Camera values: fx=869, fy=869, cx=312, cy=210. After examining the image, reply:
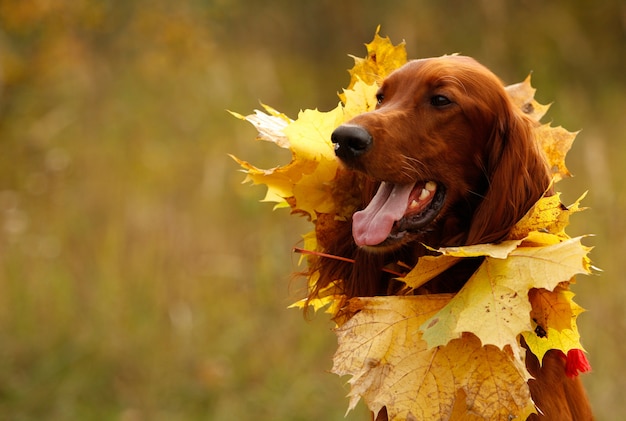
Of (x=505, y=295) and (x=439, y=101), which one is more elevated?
(x=439, y=101)

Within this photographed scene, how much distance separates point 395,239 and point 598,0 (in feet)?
16.5

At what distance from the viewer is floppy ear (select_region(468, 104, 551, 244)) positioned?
215 cm

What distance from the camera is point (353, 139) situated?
207 centimetres

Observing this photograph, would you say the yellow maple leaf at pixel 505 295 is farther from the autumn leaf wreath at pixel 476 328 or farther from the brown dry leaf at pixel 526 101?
the brown dry leaf at pixel 526 101

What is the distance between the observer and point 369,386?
6.37ft

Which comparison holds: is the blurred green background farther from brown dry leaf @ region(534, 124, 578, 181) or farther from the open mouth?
brown dry leaf @ region(534, 124, 578, 181)

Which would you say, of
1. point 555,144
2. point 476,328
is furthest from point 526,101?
point 476,328

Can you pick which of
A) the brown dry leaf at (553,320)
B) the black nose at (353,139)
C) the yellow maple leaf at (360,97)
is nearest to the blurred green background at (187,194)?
the yellow maple leaf at (360,97)

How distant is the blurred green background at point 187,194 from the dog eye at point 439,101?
0.99m

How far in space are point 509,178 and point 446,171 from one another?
16 cm

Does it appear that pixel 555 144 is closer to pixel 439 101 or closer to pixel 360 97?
pixel 439 101

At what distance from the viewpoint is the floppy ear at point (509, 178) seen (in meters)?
2.15

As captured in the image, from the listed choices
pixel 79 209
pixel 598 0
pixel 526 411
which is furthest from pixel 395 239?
pixel 598 0

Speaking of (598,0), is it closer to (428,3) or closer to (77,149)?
(428,3)
